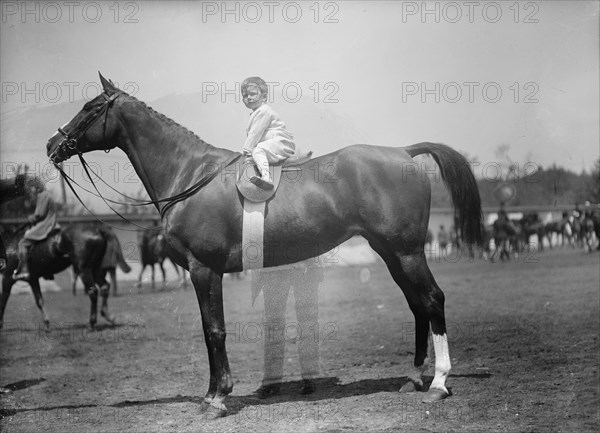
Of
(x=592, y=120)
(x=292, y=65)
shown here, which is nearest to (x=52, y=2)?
(x=292, y=65)

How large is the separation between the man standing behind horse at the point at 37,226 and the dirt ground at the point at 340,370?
120 centimetres

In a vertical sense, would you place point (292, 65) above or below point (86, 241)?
above

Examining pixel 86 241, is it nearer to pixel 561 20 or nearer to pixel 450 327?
pixel 450 327

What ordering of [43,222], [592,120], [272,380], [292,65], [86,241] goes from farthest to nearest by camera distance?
[86,241] → [43,222] → [592,120] → [292,65] → [272,380]

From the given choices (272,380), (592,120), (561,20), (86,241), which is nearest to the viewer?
→ (272,380)

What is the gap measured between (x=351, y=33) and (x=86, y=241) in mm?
7065

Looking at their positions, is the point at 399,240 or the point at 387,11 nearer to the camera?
the point at 399,240

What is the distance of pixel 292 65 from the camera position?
688 cm

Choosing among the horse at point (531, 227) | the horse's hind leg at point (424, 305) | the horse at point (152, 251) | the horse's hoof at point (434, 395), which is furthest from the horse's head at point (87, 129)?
the horse at point (531, 227)

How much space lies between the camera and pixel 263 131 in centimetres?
539

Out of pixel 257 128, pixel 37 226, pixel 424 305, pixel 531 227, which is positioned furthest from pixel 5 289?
pixel 531 227

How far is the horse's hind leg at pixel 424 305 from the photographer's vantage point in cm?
519

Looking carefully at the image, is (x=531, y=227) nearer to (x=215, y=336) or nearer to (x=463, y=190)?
(x=463, y=190)

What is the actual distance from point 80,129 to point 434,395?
4.11 meters
